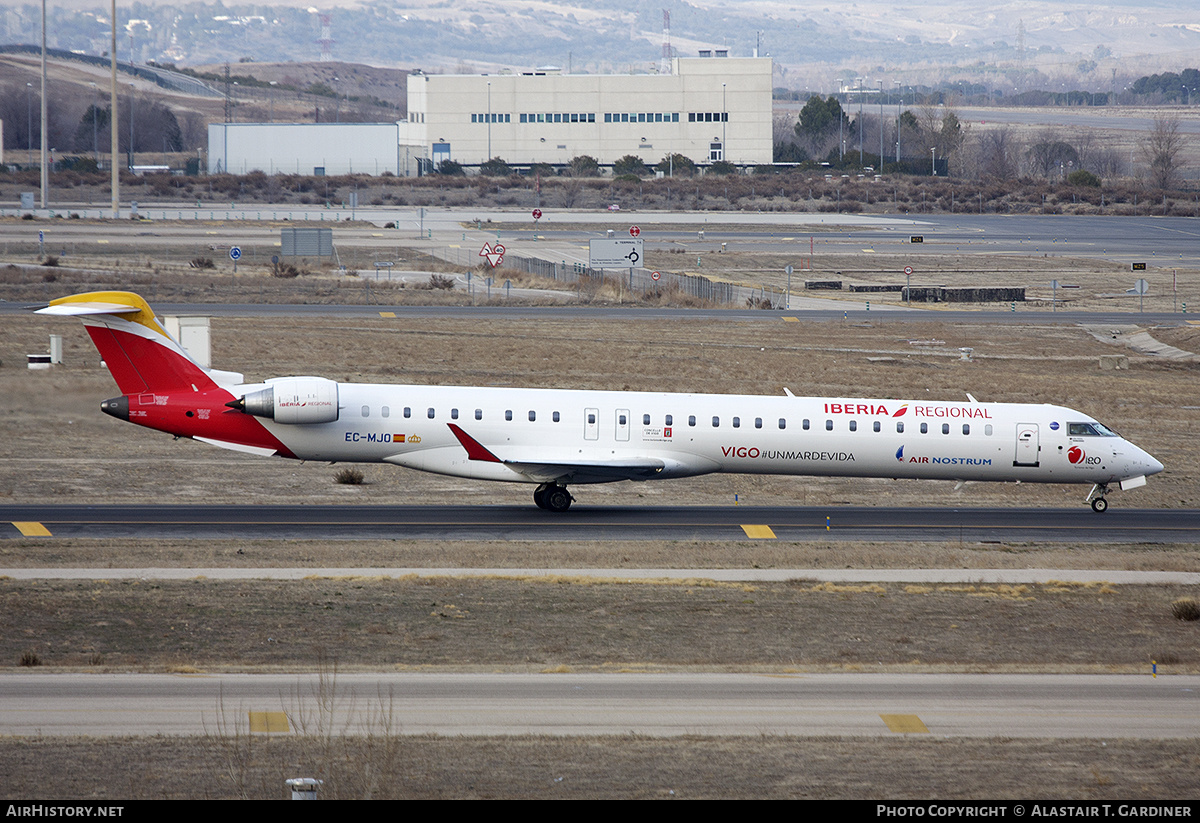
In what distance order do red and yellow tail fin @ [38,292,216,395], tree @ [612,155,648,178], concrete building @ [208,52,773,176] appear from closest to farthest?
red and yellow tail fin @ [38,292,216,395] < concrete building @ [208,52,773,176] < tree @ [612,155,648,178]

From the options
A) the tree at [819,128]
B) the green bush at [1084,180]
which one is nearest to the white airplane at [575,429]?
the green bush at [1084,180]

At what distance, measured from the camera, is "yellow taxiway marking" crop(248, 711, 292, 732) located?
54.0ft

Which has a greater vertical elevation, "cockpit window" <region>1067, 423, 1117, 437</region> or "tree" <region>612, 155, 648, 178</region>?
"tree" <region>612, 155, 648, 178</region>

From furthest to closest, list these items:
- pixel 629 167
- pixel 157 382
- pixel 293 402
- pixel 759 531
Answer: pixel 629 167
pixel 759 531
pixel 293 402
pixel 157 382

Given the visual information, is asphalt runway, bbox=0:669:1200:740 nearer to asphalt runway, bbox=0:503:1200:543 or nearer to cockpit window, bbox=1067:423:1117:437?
asphalt runway, bbox=0:503:1200:543

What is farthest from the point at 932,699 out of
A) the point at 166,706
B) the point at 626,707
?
the point at 166,706

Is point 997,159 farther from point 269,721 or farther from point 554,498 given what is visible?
point 269,721

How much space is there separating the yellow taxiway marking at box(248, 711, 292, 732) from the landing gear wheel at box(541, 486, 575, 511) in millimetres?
15308

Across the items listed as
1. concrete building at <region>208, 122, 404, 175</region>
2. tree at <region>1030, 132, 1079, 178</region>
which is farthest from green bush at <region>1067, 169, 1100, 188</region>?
concrete building at <region>208, 122, 404, 175</region>

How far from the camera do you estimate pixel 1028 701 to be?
1853 cm

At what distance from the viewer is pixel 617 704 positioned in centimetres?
1803

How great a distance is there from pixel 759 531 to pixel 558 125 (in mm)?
133587

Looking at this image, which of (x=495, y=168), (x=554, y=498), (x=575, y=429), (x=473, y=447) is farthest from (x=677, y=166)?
(x=473, y=447)

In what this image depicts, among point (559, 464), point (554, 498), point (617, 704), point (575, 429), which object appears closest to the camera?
point (617, 704)
